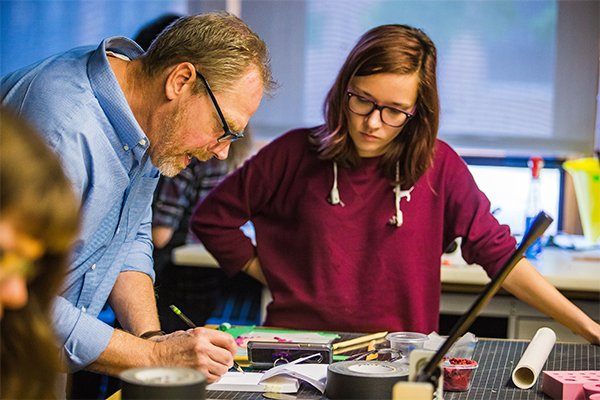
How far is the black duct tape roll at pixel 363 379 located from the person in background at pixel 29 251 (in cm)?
71

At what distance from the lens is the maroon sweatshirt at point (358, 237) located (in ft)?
7.70

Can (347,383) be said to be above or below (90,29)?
below

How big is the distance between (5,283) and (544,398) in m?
1.15

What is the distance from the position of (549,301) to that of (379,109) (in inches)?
24.2

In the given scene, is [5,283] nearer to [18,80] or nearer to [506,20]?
[18,80]

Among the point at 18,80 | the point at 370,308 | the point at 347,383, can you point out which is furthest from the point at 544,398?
the point at 18,80

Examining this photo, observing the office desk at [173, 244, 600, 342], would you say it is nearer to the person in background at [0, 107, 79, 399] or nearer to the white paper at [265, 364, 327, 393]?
the white paper at [265, 364, 327, 393]

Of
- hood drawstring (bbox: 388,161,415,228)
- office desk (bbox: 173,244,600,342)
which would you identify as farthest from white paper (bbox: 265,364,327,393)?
office desk (bbox: 173,244,600,342)

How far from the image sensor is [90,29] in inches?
174

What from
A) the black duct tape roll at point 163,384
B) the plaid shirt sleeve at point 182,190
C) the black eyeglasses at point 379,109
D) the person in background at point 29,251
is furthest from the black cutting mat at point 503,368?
the plaid shirt sleeve at point 182,190

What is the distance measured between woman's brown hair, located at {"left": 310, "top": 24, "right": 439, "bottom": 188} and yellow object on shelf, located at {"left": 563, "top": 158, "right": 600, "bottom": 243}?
5.10 feet

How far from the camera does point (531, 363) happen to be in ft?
A: 5.99

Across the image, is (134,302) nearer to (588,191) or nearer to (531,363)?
(531,363)

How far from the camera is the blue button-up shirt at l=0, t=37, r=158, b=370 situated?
168 cm
